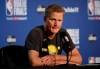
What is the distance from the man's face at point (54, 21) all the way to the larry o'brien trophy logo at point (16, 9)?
1279 mm

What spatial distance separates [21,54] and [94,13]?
183 cm

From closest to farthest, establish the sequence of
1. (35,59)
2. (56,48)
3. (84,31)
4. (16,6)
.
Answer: (35,59) → (56,48) → (16,6) → (84,31)

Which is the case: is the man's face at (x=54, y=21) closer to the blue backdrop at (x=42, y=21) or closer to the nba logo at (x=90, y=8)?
the blue backdrop at (x=42, y=21)

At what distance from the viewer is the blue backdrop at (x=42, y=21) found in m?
3.91

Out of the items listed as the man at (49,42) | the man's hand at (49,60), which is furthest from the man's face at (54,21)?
the man's hand at (49,60)

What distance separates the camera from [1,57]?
282 centimetres

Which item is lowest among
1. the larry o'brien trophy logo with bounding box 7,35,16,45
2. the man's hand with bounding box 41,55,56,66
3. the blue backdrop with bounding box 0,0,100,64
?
the man's hand with bounding box 41,55,56,66

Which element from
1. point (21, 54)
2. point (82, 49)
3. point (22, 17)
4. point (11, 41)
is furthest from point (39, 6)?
point (21, 54)

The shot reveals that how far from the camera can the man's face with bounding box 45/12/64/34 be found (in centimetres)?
269

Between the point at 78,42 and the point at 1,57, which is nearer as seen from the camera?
the point at 1,57

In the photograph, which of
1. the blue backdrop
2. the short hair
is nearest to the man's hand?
the short hair

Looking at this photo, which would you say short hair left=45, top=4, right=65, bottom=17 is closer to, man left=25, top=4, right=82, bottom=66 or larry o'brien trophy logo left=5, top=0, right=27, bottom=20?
man left=25, top=4, right=82, bottom=66

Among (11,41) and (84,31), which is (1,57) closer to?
(11,41)

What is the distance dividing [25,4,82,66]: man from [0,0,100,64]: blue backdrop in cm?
118
